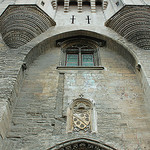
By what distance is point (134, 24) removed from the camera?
7031 millimetres

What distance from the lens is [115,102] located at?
541 centimetres

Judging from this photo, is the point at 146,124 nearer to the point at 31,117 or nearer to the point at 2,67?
the point at 31,117

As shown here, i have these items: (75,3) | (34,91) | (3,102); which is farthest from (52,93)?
(75,3)

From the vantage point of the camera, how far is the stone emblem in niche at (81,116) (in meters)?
4.78

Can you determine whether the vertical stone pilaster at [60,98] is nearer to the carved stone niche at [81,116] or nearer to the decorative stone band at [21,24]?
the carved stone niche at [81,116]

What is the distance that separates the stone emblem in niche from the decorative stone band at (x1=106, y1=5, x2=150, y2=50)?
2906 millimetres

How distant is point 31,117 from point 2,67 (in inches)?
69.1

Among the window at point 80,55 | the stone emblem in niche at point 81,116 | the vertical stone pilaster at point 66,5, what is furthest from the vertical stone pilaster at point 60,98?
the vertical stone pilaster at point 66,5

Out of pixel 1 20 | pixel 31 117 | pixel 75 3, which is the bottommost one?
pixel 31 117

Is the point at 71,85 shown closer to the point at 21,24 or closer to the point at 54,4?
the point at 21,24

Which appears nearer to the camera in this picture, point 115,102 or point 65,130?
point 65,130

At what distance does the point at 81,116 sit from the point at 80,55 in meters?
3.04

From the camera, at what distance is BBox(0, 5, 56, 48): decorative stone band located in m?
6.86

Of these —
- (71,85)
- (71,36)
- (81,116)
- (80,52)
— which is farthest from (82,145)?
(71,36)
